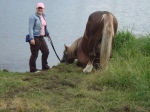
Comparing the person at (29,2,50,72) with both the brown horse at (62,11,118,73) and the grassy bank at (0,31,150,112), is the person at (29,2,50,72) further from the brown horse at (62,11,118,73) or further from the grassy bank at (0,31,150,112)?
the grassy bank at (0,31,150,112)

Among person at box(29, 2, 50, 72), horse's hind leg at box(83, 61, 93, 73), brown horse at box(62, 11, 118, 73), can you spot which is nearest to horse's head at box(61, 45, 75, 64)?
brown horse at box(62, 11, 118, 73)

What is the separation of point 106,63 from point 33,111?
3.06 m

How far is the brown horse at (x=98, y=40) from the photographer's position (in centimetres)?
776

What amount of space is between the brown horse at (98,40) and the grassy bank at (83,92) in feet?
2.72

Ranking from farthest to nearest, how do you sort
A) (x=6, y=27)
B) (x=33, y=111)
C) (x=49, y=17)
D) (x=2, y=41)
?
(x=49, y=17)
(x=6, y=27)
(x=2, y=41)
(x=33, y=111)

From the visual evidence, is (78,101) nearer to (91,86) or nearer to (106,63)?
(91,86)

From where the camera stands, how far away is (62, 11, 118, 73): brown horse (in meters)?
7.76

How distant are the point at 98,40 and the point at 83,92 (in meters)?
2.55

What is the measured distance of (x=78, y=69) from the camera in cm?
845

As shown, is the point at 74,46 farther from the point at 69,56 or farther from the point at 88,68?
the point at 88,68

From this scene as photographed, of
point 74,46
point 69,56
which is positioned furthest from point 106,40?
point 69,56

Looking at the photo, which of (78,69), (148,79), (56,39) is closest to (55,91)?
(148,79)

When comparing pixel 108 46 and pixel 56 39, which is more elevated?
pixel 108 46

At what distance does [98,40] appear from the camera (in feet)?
26.5
